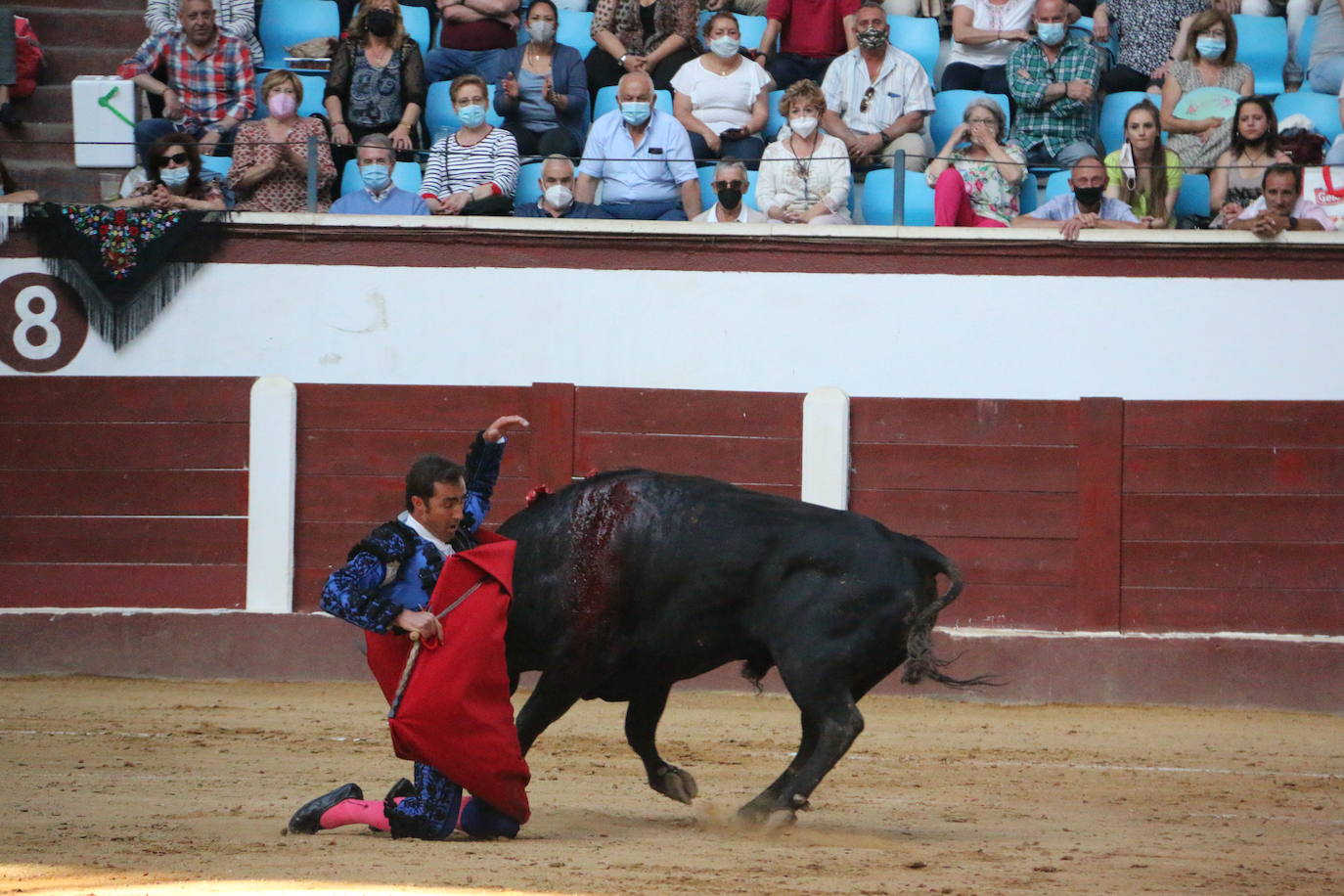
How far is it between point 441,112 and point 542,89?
69 centimetres

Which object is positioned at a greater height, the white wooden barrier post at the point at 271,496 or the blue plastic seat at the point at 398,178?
the blue plastic seat at the point at 398,178

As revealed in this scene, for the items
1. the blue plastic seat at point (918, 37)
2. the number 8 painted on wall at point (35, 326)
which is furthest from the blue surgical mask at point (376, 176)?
the blue plastic seat at point (918, 37)

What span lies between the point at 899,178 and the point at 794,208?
1.86 feet

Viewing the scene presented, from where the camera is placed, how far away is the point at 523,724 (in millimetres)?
5102

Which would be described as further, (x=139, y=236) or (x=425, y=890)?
(x=139, y=236)

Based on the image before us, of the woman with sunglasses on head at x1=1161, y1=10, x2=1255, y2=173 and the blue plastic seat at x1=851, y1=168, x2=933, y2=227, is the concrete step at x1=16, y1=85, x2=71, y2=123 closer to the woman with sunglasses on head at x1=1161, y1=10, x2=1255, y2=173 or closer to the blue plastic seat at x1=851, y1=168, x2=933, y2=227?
the blue plastic seat at x1=851, y1=168, x2=933, y2=227

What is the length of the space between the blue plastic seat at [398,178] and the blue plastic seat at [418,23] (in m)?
1.11

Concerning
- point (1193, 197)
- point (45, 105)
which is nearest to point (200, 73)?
point (45, 105)

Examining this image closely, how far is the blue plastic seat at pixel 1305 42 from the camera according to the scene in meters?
10.3

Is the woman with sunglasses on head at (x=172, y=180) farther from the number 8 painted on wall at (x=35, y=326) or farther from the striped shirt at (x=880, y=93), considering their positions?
the striped shirt at (x=880, y=93)

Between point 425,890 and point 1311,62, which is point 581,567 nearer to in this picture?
point 425,890

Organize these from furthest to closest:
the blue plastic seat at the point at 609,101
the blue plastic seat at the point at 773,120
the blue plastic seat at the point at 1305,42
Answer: the blue plastic seat at the point at 1305,42
the blue plastic seat at the point at 609,101
the blue plastic seat at the point at 773,120

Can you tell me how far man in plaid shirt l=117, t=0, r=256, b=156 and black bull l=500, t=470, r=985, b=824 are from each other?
16.8 ft

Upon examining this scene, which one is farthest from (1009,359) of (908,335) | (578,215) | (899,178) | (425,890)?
(425,890)
